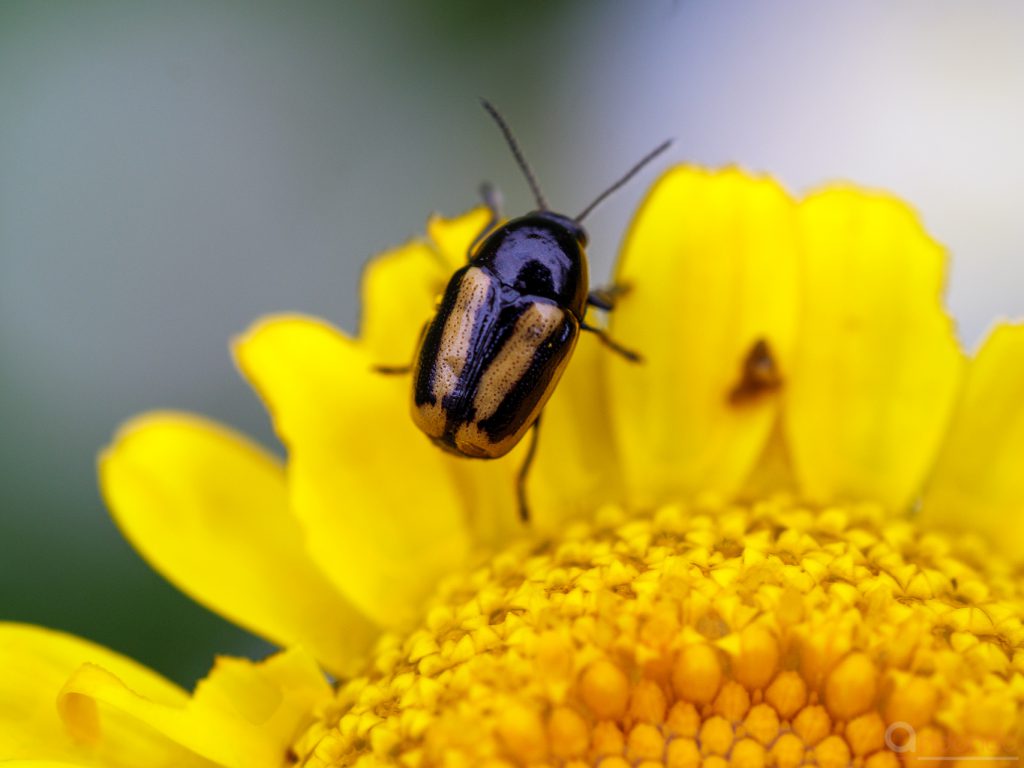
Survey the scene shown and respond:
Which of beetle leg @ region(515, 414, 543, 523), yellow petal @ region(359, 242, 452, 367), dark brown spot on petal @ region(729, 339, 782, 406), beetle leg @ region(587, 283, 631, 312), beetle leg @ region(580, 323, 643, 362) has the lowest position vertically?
beetle leg @ region(515, 414, 543, 523)

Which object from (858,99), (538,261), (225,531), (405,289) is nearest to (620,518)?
(538,261)

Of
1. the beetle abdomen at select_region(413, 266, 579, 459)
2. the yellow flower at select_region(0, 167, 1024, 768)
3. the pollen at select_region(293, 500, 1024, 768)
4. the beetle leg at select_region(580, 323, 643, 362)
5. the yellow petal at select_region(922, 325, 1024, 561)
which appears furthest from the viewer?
the beetle leg at select_region(580, 323, 643, 362)

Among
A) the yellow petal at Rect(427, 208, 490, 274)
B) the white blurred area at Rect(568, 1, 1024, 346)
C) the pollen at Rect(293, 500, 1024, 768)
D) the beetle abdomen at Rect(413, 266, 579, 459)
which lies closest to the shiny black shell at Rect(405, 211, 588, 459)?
the beetle abdomen at Rect(413, 266, 579, 459)

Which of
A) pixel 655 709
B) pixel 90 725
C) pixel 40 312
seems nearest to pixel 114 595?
pixel 40 312

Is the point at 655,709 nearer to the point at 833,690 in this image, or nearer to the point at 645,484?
the point at 833,690

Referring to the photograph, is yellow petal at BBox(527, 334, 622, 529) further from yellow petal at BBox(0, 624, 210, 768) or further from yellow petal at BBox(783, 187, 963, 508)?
yellow petal at BBox(0, 624, 210, 768)

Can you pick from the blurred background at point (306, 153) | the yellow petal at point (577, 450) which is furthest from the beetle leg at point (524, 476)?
the blurred background at point (306, 153)

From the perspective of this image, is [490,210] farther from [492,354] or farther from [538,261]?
[492,354]

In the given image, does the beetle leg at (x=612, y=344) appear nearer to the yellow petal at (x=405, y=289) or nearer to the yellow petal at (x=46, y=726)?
the yellow petal at (x=405, y=289)
